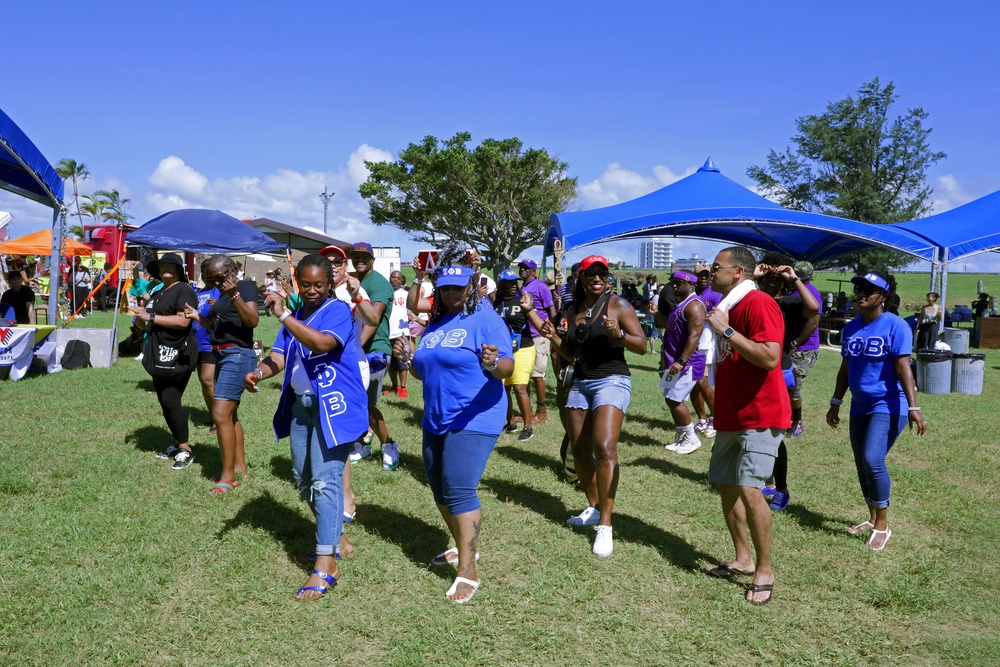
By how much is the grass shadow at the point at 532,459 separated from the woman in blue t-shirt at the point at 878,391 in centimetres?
256

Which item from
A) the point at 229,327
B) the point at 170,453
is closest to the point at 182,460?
the point at 170,453

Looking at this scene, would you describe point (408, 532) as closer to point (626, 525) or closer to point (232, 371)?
point (626, 525)

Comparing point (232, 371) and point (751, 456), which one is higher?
point (232, 371)

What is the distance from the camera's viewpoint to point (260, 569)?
4.34m

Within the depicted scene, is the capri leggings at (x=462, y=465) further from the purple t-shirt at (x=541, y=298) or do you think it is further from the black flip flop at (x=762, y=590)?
the purple t-shirt at (x=541, y=298)

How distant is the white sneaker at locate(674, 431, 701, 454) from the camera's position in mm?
7566

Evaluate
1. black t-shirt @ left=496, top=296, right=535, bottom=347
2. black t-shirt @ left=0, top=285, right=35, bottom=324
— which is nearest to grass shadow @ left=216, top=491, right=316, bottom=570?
black t-shirt @ left=496, top=296, right=535, bottom=347

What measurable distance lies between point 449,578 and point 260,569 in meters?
1.13

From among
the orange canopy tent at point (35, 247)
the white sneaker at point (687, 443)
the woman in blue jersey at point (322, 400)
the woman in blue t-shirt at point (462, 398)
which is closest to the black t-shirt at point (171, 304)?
the woman in blue jersey at point (322, 400)

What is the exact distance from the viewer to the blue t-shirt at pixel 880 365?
4.77 metres

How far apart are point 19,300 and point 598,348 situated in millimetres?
12074

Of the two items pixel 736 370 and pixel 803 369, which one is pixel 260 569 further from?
pixel 803 369

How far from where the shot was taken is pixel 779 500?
223 inches

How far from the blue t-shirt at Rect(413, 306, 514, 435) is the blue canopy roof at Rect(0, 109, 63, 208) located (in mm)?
9305
